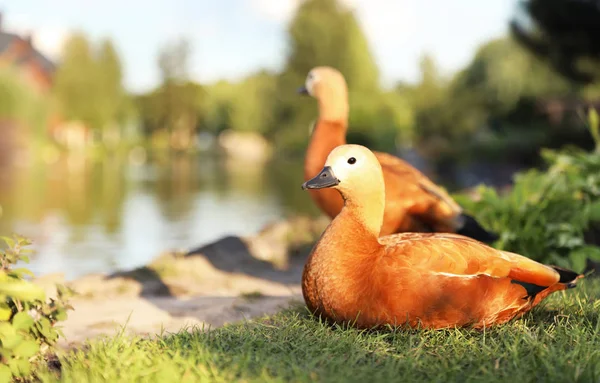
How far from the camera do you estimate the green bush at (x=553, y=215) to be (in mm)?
6703

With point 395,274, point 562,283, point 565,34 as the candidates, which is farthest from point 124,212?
point 565,34

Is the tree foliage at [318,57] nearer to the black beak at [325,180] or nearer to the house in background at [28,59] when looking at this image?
the house in background at [28,59]

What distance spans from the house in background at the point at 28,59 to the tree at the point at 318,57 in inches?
795

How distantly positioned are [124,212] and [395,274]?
1397 cm

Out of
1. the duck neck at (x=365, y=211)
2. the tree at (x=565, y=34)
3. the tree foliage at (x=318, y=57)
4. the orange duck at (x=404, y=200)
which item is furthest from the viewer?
the tree foliage at (x=318, y=57)

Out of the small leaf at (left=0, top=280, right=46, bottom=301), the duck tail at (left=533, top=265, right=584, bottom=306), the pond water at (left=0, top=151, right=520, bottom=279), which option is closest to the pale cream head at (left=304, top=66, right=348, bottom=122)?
the duck tail at (left=533, top=265, right=584, bottom=306)

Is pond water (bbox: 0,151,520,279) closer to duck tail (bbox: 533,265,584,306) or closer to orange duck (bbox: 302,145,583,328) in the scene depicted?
orange duck (bbox: 302,145,583,328)

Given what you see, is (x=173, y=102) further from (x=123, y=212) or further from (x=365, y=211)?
(x=365, y=211)

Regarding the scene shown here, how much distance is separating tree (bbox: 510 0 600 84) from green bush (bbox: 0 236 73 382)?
2276 cm

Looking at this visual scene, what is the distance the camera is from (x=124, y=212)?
660 inches

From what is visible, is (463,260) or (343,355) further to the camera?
(463,260)

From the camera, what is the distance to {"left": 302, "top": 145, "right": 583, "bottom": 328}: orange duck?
12.4 ft

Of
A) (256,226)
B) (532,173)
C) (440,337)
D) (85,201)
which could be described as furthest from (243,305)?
(85,201)

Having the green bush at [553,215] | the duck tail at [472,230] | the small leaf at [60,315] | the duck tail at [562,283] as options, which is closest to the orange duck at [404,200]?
the duck tail at [472,230]
